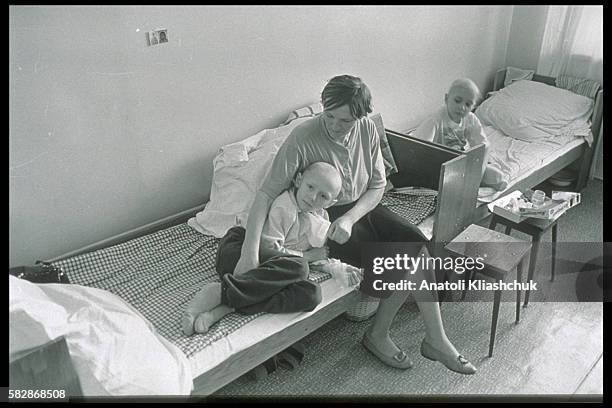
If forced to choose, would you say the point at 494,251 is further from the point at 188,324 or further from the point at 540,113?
the point at 540,113

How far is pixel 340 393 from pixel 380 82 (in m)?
1.43

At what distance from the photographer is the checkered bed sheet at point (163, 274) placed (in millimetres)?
1412

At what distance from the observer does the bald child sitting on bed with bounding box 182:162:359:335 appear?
1.43 meters

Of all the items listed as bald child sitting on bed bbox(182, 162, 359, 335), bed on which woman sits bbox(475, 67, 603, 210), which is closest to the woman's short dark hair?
bald child sitting on bed bbox(182, 162, 359, 335)

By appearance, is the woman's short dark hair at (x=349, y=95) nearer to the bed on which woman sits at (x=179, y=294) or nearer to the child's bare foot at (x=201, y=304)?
the bed on which woman sits at (x=179, y=294)

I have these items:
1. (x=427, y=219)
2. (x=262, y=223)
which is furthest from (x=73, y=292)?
(x=427, y=219)

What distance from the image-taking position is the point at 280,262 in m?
1.48

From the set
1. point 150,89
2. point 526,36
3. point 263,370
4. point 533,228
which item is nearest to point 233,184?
point 150,89

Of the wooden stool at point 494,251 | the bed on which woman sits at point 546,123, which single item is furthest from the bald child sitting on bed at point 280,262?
the bed on which woman sits at point 546,123

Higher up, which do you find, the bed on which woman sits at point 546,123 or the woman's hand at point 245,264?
the bed on which woman sits at point 546,123

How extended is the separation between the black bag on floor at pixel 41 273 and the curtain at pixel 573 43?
7.73ft

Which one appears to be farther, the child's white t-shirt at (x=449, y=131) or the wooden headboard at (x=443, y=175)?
the child's white t-shirt at (x=449, y=131)

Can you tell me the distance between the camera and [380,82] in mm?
2439
